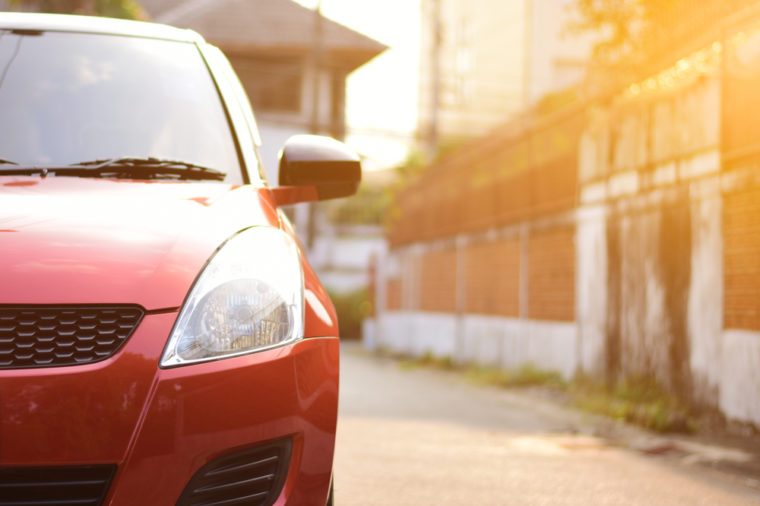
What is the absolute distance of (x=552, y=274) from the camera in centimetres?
1483

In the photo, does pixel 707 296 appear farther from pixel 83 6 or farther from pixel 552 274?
pixel 83 6

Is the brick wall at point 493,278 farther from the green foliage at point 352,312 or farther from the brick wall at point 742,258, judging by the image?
the green foliage at point 352,312

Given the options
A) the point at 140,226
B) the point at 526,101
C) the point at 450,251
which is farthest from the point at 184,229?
the point at 526,101

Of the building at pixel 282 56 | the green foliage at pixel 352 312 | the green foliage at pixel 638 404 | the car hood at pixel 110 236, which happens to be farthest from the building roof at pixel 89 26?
the green foliage at pixel 352 312

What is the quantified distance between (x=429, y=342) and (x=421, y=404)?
10.8 m

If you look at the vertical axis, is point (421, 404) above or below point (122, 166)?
below

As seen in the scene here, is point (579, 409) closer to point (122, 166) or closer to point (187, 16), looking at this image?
point (122, 166)

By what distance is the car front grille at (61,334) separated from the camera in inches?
113

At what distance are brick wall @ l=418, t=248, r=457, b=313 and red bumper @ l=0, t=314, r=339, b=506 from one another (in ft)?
58.5

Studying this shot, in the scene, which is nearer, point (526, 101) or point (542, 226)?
point (542, 226)

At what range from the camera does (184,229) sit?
3.31 m

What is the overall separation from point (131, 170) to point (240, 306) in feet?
3.09

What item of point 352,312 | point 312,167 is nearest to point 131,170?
point 312,167

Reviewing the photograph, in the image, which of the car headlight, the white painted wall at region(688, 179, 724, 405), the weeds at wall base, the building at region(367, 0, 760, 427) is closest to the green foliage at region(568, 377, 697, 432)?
the weeds at wall base
